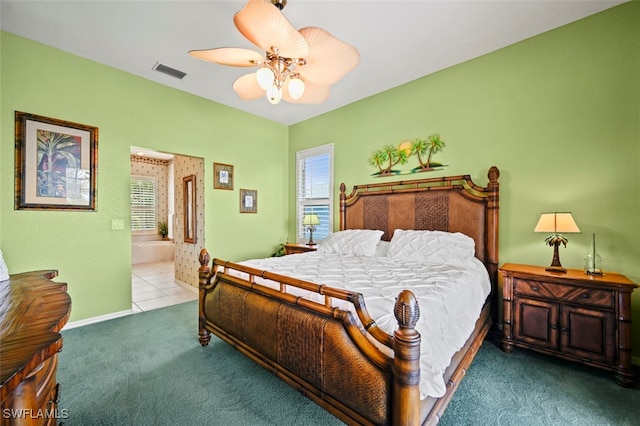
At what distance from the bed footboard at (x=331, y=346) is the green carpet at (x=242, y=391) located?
212 millimetres

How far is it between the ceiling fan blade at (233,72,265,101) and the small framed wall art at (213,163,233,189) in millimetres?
1868

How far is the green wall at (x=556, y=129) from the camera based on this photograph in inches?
88.4

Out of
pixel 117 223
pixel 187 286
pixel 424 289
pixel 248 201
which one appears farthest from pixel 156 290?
pixel 424 289

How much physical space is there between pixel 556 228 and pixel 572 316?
2.28 ft

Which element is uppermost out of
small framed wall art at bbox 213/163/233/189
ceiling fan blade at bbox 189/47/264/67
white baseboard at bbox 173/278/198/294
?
ceiling fan blade at bbox 189/47/264/67

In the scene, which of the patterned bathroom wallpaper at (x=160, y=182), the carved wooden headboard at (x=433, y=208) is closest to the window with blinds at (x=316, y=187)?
the carved wooden headboard at (x=433, y=208)

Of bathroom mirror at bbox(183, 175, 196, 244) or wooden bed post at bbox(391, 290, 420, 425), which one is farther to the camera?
bathroom mirror at bbox(183, 175, 196, 244)

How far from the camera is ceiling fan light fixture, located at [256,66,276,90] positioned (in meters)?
1.93

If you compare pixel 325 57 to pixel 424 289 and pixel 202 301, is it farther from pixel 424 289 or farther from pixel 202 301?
pixel 202 301

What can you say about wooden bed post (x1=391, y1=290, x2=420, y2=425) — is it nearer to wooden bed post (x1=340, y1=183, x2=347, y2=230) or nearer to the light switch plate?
wooden bed post (x1=340, y1=183, x2=347, y2=230)

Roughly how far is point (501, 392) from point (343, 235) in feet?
7.07

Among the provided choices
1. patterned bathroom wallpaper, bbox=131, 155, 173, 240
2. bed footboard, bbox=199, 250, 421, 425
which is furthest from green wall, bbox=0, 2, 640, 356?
patterned bathroom wallpaper, bbox=131, 155, 173, 240

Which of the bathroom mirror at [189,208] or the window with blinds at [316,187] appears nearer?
the bathroom mirror at [189,208]

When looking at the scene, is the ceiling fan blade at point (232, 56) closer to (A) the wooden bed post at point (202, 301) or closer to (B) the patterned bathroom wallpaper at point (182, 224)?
(A) the wooden bed post at point (202, 301)
